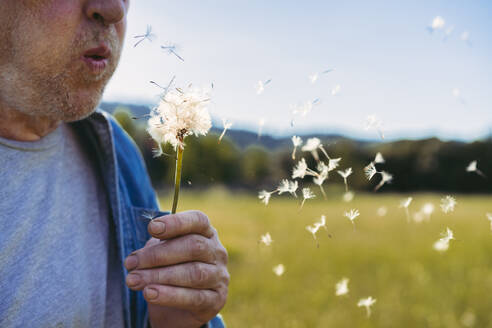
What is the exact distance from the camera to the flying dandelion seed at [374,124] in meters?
1.82

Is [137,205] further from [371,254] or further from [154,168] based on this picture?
[154,168]

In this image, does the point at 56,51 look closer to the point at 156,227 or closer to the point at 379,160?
the point at 156,227

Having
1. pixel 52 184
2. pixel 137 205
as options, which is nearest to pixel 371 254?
pixel 137 205

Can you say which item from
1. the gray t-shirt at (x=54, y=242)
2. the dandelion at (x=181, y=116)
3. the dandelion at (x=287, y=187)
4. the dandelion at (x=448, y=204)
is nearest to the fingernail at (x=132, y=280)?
the dandelion at (x=181, y=116)

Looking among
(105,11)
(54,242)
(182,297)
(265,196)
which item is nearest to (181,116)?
(265,196)

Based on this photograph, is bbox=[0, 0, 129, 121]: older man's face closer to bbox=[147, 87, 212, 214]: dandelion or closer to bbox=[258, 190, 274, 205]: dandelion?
bbox=[147, 87, 212, 214]: dandelion

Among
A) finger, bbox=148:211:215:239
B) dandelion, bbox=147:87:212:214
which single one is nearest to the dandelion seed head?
dandelion, bbox=147:87:212:214

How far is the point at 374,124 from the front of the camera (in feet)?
6.07

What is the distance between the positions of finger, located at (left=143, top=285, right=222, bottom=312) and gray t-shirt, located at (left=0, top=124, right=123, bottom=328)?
583 mm

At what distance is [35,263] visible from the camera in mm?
1925

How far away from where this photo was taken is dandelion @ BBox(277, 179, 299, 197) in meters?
1.77

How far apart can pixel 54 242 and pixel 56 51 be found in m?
0.93

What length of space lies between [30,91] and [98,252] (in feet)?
3.03

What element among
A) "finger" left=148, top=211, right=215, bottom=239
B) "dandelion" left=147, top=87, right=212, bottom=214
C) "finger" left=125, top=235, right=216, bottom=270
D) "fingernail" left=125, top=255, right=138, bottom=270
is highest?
"dandelion" left=147, top=87, right=212, bottom=214
